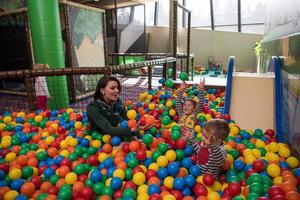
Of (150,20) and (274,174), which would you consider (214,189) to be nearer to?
(274,174)

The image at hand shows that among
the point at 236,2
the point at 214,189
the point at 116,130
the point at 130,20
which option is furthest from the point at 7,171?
the point at 236,2

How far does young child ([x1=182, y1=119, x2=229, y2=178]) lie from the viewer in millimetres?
1664

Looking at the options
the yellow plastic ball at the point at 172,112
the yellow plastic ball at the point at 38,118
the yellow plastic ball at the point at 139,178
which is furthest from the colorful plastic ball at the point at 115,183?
the yellow plastic ball at the point at 38,118

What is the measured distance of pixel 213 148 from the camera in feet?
5.59

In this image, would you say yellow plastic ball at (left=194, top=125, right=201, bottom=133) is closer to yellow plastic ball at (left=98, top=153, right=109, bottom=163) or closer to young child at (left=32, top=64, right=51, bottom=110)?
yellow plastic ball at (left=98, top=153, right=109, bottom=163)

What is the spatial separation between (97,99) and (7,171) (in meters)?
0.87

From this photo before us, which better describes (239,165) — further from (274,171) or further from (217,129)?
(217,129)

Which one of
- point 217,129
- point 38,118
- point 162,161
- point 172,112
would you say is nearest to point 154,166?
point 162,161

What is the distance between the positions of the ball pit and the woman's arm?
68 millimetres

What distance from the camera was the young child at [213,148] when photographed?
1.66m

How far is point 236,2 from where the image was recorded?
34.7 feet

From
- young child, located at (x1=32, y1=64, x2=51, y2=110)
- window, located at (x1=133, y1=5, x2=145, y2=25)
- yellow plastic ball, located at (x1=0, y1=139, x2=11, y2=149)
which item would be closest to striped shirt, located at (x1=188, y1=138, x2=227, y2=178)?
yellow plastic ball, located at (x1=0, y1=139, x2=11, y2=149)

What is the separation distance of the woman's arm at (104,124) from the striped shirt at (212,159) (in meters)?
0.67

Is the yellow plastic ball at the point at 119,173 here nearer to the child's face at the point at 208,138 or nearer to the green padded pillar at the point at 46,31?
the child's face at the point at 208,138
